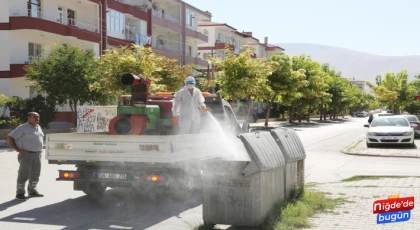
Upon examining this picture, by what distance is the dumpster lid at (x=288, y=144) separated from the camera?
26.7ft

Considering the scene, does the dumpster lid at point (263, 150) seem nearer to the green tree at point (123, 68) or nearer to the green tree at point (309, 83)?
the green tree at point (123, 68)

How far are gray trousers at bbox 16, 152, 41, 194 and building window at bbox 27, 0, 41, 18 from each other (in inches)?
1057

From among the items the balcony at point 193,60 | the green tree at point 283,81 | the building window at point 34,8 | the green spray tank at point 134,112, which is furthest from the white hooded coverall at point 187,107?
the balcony at point 193,60

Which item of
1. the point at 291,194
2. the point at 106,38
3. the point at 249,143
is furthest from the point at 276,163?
the point at 106,38

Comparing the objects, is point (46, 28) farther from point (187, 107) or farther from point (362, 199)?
point (362, 199)

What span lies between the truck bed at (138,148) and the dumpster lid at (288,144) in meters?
0.82

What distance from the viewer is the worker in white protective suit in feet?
29.2

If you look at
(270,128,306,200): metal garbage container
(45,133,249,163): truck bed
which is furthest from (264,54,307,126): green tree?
(45,133,249,163): truck bed

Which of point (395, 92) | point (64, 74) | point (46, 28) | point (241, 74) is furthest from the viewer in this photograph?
point (395, 92)

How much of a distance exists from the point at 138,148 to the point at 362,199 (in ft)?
12.9

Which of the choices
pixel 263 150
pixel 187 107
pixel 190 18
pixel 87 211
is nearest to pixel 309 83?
pixel 190 18

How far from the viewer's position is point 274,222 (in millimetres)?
6820

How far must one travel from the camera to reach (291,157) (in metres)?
8.31
